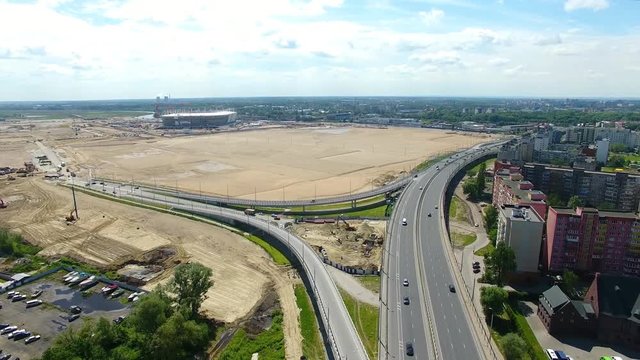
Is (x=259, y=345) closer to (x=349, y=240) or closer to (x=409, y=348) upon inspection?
(x=409, y=348)

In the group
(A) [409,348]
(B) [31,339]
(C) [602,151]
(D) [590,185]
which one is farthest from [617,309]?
(C) [602,151]

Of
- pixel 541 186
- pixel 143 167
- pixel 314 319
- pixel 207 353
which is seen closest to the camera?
pixel 207 353

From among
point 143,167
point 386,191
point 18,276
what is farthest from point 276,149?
point 18,276

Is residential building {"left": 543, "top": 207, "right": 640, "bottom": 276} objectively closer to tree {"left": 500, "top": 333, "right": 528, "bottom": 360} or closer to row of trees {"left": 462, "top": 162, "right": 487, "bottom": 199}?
tree {"left": 500, "top": 333, "right": 528, "bottom": 360}

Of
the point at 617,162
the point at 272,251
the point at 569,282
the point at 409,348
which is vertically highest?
the point at 617,162

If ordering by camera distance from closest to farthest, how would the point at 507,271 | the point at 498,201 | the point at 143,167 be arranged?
the point at 507,271, the point at 498,201, the point at 143,167

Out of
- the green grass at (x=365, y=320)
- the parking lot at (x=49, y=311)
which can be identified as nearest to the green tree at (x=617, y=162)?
the green grass at (x=365, y=320)

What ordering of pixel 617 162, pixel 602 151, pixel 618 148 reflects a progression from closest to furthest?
1. pixel 617 162
2. pixel 602 151
3. pixel 618 148

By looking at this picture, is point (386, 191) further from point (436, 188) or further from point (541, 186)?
point (541, 186)
